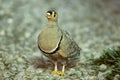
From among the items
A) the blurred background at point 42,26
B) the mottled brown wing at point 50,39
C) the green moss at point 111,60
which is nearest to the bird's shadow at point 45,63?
the blurred background at point 42,26

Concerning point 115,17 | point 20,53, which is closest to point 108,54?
point 20,53

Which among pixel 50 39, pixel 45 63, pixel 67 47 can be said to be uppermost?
pixel 50 39

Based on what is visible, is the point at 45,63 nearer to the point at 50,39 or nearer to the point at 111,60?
the point at 50,39

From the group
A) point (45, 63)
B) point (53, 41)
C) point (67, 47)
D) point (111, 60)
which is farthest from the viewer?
point (45, 63)

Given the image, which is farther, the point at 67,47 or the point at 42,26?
the point at 42,26

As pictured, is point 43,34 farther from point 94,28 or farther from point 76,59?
point 94,28

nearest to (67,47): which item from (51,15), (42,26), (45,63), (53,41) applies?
(53,41)

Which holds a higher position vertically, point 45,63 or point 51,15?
point 51,15

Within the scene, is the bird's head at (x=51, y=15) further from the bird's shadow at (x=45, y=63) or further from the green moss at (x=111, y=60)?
the green moss at (x=111, y=60)

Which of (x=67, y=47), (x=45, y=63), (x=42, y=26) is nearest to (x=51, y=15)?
(x=67, y=47)

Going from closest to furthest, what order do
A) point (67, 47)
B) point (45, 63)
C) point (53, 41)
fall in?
point (53, 41)
point (67, 47)
point (45, 63)

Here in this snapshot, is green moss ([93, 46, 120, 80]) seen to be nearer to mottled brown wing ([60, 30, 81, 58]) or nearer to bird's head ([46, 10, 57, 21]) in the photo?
mottled brown wing ([60, 30, 81, 58])
